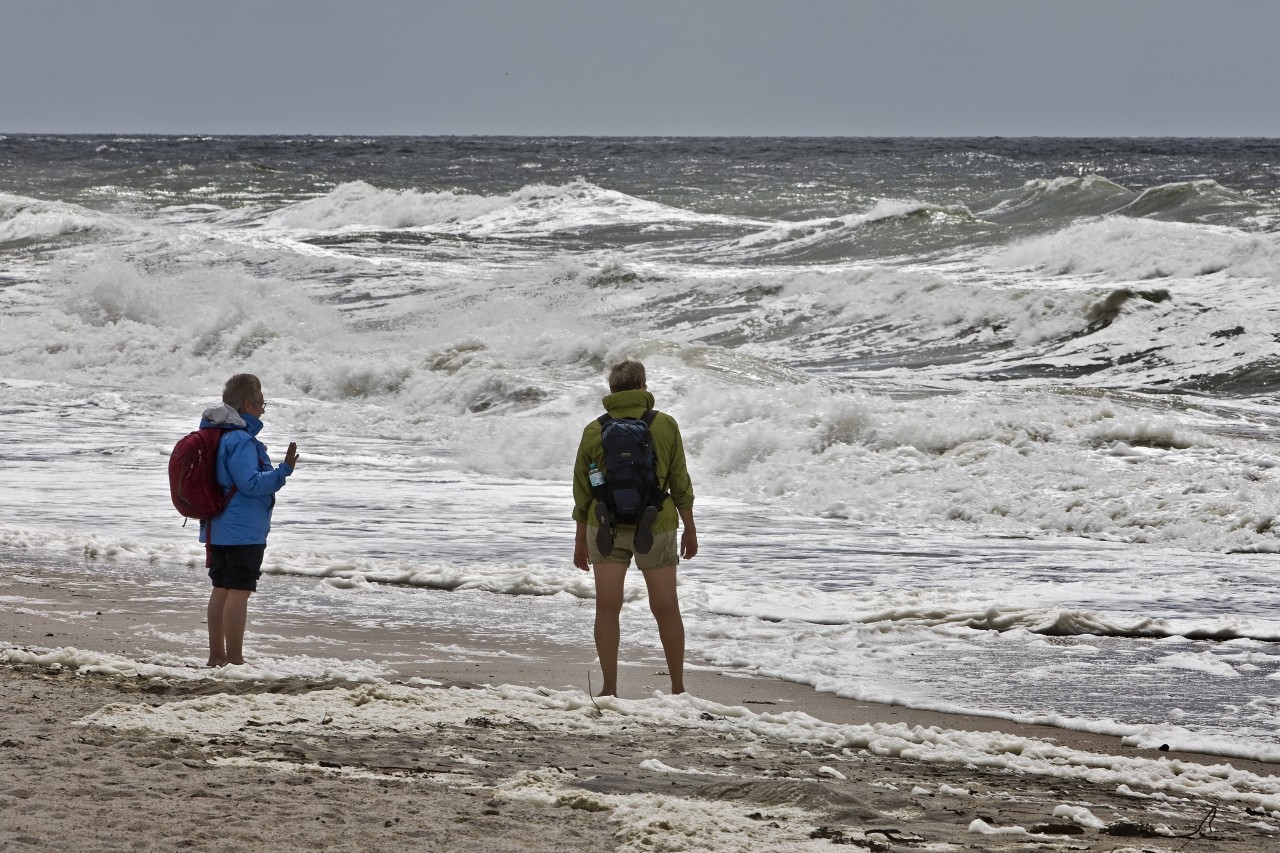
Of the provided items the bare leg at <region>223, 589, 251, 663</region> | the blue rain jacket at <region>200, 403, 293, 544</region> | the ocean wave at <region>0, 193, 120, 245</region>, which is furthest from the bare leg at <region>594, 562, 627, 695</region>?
the ocean wave at <region>0, 193, 120, 245</region>

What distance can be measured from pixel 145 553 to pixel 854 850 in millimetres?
6098

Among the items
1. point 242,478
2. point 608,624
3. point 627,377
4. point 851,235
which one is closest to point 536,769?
point 608,624

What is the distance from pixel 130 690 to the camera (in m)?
5.15

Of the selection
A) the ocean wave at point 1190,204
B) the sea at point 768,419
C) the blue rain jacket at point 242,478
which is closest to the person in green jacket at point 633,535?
the sea at point 768,419

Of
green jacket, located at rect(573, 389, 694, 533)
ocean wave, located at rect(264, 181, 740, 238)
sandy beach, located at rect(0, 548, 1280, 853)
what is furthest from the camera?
ocean wave, located at rect(264, 181, 740, 238)

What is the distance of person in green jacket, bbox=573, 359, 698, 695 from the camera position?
5418 millimetres

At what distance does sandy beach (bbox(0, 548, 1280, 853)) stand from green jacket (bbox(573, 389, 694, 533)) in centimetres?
72

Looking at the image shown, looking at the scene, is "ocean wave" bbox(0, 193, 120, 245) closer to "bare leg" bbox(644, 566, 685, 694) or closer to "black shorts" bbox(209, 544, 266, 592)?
"black shorts" bbox(209, 544, 266, 592)

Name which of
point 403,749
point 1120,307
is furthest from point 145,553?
point 1120,307

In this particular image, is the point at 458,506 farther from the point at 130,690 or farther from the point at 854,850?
the point at 854,850

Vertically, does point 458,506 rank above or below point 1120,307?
below

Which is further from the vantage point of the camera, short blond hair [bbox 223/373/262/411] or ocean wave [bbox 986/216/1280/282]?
ocean wave [bbox 986/216/1280/282]

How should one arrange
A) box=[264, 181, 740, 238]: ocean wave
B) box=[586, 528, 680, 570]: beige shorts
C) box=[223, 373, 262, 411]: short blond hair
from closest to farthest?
box=[586, 528, 680, 570]: beige shorts < box=[223, 373, 262, 411]: short blond hair < box=[264, 181, 740, 238]: ocean wave

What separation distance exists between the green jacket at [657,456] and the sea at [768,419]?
Result: 1.15m
